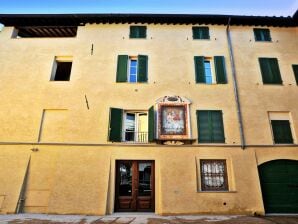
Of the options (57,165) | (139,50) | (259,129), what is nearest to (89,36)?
(139,50)

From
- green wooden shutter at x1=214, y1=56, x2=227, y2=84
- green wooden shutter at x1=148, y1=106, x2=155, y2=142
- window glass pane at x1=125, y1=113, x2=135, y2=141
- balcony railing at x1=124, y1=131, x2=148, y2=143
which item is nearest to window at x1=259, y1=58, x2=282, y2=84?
green wooden shutter at x1=214, y1=56, x2=227, y2=84

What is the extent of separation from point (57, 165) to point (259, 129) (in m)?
9.27

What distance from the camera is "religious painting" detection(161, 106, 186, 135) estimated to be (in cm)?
940

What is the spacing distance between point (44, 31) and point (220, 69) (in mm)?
10476

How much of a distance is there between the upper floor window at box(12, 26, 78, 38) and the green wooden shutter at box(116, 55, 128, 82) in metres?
3.76

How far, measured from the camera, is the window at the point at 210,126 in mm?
9461

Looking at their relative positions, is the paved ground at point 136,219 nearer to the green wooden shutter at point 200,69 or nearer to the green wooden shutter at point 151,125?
the green wooden shutter at point 151,125

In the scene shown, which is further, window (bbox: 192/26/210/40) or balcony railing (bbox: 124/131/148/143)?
window (bbox: 192/26/210/40)

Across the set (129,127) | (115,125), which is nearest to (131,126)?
(129,127)

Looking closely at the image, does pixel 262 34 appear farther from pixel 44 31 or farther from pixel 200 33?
pixel 44 31

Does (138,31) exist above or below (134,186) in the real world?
above

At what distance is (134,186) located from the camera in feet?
29.0

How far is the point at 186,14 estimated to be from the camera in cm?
1175

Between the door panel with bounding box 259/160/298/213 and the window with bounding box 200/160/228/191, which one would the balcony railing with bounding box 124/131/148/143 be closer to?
the window with bounding box 200/160/228/191
